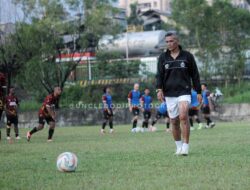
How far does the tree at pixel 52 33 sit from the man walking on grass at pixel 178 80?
2597 cm

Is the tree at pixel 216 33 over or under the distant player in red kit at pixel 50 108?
over

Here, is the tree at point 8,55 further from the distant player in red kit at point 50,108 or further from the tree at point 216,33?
the distant player in red kit at point 50,108

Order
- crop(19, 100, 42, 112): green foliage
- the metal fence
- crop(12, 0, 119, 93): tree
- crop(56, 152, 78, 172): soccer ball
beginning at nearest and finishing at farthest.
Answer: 1. crop(56, 152, 78, 172): soccer ball
2. crop(12, 0, 119, 93): tree
3. the metal fence
4. crop(19, 100, 42, 112): green foliage

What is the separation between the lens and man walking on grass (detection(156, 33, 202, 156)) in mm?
11938

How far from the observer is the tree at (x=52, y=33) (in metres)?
37.8

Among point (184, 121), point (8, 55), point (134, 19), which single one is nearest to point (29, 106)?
point (8, 55)

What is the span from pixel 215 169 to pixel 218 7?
32.0 meters

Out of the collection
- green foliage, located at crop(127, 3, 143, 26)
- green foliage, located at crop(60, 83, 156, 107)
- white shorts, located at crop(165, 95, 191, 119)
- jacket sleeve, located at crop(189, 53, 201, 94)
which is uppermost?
green foliage, located at crop(127, 3, 143, 26)

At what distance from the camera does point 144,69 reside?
125 ft

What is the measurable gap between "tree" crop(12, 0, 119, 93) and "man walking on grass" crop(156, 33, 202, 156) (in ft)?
85.2

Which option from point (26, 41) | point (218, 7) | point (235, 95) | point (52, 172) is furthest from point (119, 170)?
point (218, 7)

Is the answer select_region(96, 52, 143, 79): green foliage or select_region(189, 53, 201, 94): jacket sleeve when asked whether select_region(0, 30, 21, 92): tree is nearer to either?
select_region(96, 52, 143, 79): green foliage

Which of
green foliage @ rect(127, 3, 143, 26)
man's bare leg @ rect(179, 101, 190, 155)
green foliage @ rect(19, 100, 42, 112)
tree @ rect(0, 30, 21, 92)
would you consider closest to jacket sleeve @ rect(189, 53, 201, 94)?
man's bare leg @ rect(179, 101, 190, 155)

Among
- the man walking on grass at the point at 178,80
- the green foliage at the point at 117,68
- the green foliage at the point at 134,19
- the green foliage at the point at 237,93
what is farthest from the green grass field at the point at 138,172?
the green foliage at the point at 134,19
